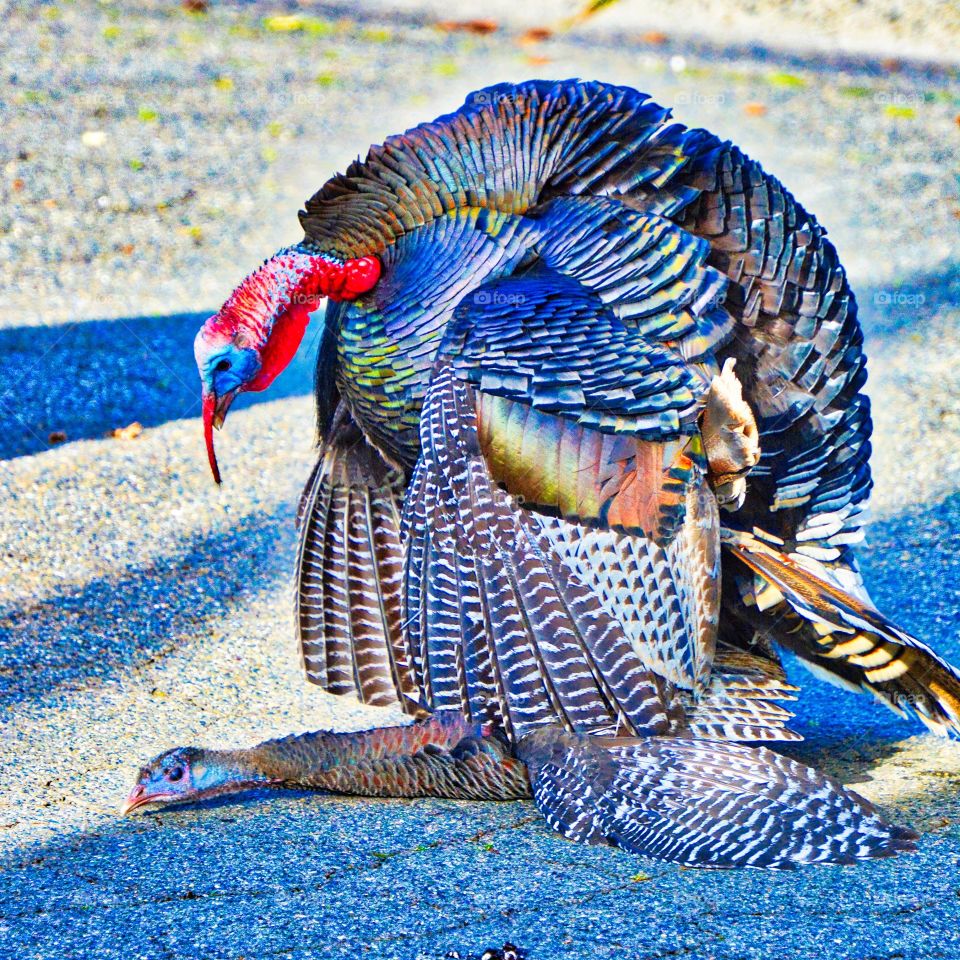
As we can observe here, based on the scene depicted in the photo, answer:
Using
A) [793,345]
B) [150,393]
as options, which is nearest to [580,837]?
[793,345]

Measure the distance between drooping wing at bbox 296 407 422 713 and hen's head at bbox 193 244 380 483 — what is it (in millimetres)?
605

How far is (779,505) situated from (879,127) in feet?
27.9

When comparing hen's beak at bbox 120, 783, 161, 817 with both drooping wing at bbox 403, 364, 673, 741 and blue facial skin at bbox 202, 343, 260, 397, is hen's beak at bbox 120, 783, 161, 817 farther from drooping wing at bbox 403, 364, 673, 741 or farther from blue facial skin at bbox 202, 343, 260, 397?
blue facial skin at bbox 202, 343, 260, 397

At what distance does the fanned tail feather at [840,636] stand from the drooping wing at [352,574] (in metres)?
1.25

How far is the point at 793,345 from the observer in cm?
424

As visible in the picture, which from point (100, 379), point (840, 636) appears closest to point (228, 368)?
point (840, 636)

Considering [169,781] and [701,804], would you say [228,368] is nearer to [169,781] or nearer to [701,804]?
[169,781]

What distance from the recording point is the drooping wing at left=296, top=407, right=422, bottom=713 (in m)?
4.77

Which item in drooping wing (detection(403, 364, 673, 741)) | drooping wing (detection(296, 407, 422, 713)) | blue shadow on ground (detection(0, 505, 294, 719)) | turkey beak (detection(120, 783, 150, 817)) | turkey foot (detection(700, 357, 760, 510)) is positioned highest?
turkey foot (detection(700, 357, 760, 510))

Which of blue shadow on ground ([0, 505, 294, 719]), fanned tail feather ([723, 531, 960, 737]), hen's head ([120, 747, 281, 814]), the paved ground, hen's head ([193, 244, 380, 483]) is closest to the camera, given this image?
the paved ground

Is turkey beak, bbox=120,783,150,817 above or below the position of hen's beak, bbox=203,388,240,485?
below

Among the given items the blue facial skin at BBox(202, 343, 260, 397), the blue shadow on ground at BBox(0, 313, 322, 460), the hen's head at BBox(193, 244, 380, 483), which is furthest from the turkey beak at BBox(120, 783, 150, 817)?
the blue shadow on ground at BBox(0, 313, 322, 460)

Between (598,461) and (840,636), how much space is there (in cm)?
108

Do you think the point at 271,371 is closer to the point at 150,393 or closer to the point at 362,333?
the point at 362,333
